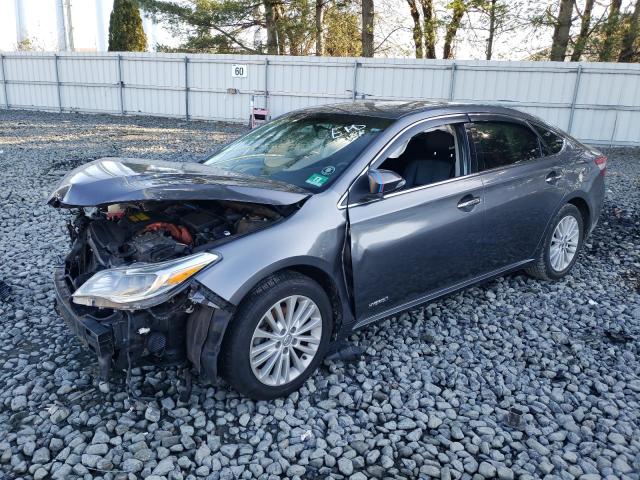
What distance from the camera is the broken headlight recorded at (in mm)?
2715

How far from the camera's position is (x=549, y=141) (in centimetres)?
481

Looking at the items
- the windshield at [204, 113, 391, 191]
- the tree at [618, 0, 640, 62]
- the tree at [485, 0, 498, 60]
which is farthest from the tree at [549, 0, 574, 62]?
the windshield at [204, 113, 391, 191]

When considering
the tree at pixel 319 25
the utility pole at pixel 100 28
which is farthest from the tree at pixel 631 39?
the utility pole at pixel 100 28

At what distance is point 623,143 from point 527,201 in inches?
495

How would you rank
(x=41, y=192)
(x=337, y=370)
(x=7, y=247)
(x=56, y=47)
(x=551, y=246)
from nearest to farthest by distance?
(x=337, y=370) < (x=551, y=246) < (x=7, y=247) < (x=41, y=192) < (x=56, y=47)

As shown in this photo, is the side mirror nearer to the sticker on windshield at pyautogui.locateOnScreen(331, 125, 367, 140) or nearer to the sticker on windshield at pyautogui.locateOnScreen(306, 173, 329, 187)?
the sticker on windshield at pyautogui.locateOnScreen(306, 173, 329, 187)

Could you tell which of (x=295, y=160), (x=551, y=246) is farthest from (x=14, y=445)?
(x=551, y=246)

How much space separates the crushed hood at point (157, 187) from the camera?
2.81 m

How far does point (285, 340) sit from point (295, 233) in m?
0.62

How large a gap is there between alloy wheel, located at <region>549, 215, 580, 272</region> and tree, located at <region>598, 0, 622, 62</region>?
48.4 ft

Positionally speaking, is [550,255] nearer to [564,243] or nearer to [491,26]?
[564,243]

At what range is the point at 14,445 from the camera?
2.76m

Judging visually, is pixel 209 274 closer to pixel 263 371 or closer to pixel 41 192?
pixel 263 371

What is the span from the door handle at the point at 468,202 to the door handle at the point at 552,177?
0.99 m
